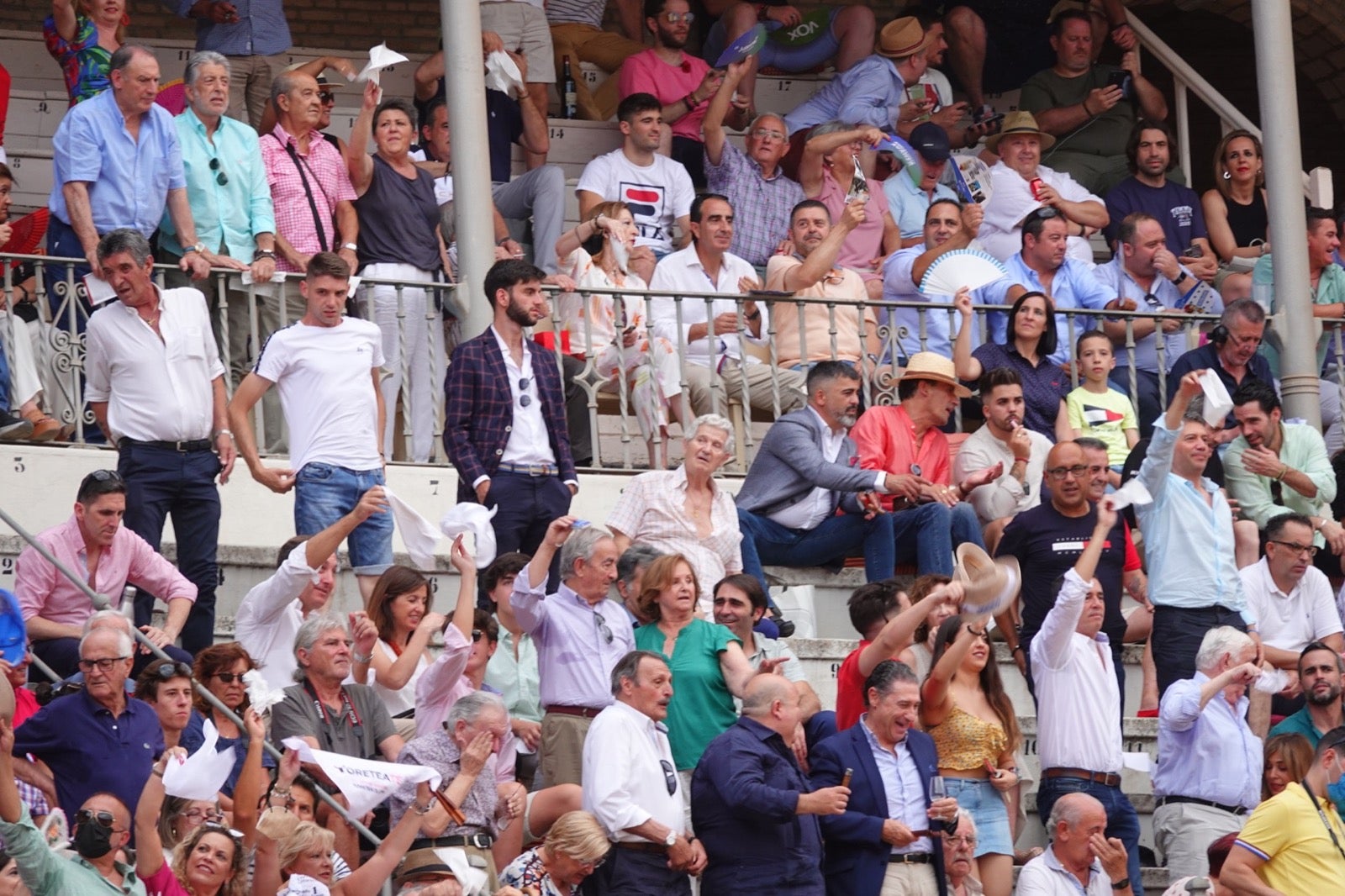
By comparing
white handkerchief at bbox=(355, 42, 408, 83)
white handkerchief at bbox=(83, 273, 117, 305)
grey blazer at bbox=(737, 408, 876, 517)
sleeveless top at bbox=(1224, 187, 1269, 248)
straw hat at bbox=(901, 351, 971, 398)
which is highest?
white handkerchief at bbox=(355, 42, 408, 83)

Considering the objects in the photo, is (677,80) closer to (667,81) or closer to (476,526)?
(667,81)

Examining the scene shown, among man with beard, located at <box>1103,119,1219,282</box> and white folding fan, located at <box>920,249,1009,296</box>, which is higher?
man with beard, located at <box>1103,119,1219,282</box>

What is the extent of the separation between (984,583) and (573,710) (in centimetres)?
145

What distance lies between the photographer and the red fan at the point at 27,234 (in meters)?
11.7

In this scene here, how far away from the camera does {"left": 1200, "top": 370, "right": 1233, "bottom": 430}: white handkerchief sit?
10031mm

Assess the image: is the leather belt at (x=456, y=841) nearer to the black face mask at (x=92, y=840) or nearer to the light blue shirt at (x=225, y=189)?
the black face mask at (x=92, y=840)

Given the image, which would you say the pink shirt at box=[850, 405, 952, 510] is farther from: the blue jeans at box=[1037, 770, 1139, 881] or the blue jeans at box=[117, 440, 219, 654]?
the blue jeans at box=[117, 440, 219, 654]

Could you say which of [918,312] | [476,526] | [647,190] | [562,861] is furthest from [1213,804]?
[647,190]

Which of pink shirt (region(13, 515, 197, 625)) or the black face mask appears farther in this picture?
pink shirt (region(13, 515, 197, 625))

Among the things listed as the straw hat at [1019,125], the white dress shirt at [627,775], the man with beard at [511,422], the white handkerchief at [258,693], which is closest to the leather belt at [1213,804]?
the white dress shirt at [627,775]

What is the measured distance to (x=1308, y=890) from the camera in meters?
8.86

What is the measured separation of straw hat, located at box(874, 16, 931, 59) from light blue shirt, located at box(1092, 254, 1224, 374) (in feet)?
7.00

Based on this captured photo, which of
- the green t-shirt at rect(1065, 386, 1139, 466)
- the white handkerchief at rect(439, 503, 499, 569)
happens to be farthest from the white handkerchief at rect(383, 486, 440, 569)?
the green t-shirt at rect(1065, 386, 1139, 466)

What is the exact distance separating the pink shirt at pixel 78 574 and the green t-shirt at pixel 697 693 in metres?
1.70
